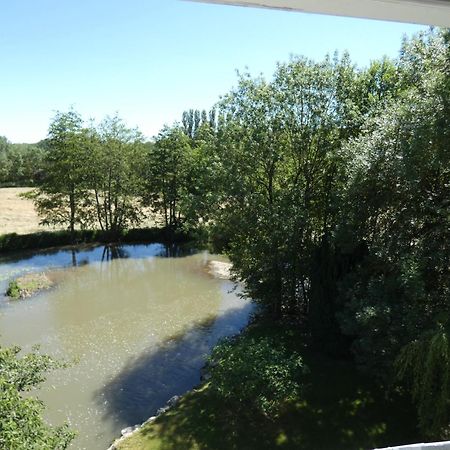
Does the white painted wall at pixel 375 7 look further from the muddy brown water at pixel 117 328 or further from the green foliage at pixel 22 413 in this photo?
the muddy brown water at pixel 117 328

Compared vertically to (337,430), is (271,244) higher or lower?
higher

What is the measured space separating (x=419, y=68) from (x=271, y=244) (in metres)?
5.20

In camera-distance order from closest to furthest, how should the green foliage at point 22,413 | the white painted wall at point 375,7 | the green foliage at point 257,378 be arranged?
the white painted wall at point 375,7 → the green foliage at point 22,413 → the green foliage at point 257,378

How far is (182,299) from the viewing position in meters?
16.3

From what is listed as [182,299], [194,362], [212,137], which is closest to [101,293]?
[182,299]

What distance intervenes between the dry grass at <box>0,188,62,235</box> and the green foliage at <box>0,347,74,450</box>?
20144 mm

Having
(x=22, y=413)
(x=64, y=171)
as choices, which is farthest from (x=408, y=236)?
(x=64, y=171)

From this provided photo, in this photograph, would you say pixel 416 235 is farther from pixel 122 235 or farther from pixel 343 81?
pixel 122 235

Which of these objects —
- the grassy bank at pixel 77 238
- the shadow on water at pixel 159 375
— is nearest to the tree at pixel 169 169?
the grassy bank at pixel 77 238

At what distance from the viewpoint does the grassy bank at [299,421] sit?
285 inches

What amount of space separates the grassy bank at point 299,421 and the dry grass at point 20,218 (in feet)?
61.8

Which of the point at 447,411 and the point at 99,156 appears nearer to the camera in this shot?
the point at 447,411

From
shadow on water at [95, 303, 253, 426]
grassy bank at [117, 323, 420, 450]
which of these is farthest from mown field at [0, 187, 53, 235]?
grassy bank at [117, 323, 420, 450]

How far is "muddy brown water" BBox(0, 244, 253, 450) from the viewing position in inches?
380
